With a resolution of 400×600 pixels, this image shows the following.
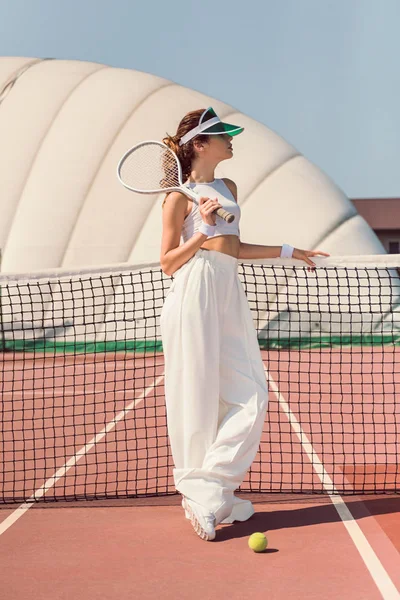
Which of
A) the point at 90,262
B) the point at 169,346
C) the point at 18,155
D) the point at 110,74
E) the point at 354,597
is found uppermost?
the point at 110,74

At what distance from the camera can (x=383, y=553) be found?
4.31 meters

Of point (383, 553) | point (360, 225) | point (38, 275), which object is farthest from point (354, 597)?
point (360, 225)

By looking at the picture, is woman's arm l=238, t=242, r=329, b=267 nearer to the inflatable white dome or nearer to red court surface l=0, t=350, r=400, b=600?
red court surface l=0, t=350, r=400, b=600

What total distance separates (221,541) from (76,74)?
2642 cm

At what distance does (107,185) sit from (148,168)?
20.6m

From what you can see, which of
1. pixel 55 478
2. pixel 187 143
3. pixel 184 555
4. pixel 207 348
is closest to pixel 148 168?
pixel 187 143

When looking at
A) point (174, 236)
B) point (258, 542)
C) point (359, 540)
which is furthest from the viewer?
point (174, 236)

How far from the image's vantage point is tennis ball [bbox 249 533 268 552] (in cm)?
432

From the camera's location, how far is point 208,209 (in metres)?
→ 4.59

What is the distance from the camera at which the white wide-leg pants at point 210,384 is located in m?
4.67

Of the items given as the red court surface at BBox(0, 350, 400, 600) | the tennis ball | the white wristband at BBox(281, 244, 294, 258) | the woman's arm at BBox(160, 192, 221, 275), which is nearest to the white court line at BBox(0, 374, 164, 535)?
the red court surface at BBox(0, 350, 400, 600)

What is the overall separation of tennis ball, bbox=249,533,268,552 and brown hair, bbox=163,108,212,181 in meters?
2.10

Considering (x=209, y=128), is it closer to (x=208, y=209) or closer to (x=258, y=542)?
(x=208, y=209)

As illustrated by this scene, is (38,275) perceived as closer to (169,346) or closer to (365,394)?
(169,346)
